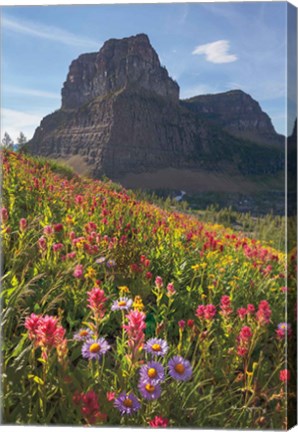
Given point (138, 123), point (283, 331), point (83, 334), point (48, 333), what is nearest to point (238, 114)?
point (138, 123)

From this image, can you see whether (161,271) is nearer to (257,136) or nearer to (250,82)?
(257,136)

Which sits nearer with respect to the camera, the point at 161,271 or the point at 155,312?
the point at 155,312

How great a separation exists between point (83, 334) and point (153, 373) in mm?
536

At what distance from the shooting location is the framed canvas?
2799 millimetres

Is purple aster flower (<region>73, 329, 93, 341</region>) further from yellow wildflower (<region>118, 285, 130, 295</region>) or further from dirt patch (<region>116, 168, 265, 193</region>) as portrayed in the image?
dirt patch (<region>116, 168, 265, 193</region>)

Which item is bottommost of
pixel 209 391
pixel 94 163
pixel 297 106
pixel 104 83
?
pixel 209 391

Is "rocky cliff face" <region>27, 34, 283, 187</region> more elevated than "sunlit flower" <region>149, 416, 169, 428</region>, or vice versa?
"rocky cliff face" <region>27, 34, 283, 187</region>

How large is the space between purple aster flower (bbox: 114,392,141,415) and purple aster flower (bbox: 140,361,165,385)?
151 millimetres

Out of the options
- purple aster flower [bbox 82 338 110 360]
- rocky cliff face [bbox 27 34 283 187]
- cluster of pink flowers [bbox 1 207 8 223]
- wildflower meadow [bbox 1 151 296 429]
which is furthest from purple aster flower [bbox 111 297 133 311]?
cluster of pink flowers [bbox 1 207 8 223]

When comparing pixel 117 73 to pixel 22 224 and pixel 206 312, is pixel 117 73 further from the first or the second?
pixel 206 312

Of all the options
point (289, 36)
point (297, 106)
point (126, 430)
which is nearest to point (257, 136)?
point (297, 106)

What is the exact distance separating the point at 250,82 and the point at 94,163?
42.8 inches

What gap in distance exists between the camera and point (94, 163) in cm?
332

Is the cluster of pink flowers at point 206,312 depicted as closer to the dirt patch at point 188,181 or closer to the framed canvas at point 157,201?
the framed canvas at point 157,201
